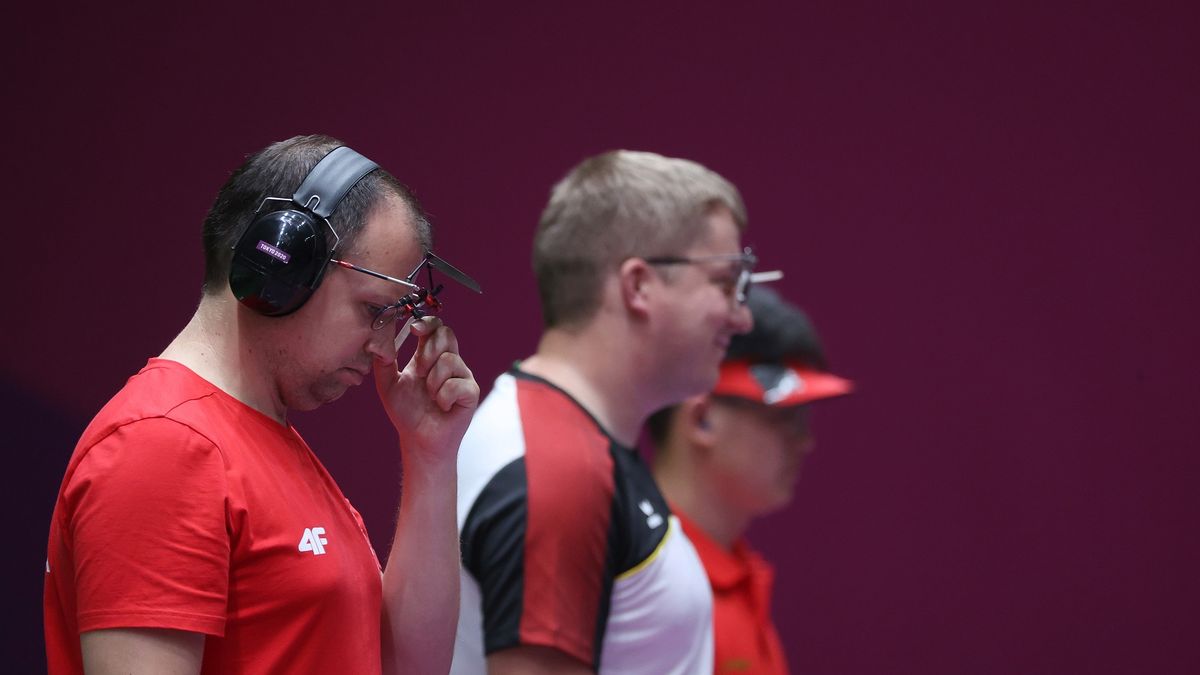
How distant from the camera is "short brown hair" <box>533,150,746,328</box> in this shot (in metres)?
2.37

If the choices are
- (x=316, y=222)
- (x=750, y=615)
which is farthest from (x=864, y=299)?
(x=316, y=222)

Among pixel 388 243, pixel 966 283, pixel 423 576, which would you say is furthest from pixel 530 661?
pixel 966 283

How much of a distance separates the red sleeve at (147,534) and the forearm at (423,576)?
328 mm

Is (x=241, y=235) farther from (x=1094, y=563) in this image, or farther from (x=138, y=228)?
(x=1094, y=563)

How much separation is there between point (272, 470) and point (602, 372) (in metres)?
1.02

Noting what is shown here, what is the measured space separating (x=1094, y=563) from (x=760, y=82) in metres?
1.63

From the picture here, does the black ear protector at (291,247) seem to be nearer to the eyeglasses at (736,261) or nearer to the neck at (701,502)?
the eyeglasses at (736,261)

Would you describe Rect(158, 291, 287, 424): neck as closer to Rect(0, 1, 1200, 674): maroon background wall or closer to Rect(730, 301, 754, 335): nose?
Rect(730, 301, 754, 335): nose

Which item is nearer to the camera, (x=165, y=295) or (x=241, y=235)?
(x=241, y=235)

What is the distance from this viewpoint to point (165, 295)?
3.01 meters

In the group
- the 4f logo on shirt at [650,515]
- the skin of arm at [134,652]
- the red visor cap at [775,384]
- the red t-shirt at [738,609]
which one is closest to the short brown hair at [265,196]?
the skin of arm at [134,652]

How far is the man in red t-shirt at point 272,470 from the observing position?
1210mm

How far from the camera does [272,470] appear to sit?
1362 mm

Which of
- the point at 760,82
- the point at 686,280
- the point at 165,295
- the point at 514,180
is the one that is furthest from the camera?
the point at 760,82
